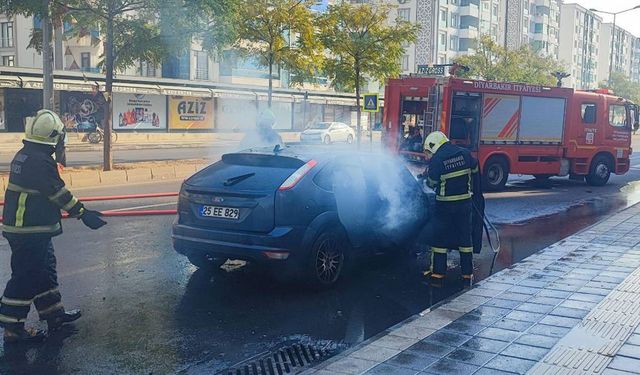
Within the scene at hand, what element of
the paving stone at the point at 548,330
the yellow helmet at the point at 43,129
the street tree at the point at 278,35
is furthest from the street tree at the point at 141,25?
the paving stone at the point at 548,330

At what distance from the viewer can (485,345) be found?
4.81 meters

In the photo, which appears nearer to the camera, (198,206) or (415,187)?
(198,206)

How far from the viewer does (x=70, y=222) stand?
9766mm

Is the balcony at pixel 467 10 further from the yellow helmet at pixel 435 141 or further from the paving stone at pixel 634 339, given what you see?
the paving stone at pixel 634 339

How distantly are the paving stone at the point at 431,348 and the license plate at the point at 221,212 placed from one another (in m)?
2.15

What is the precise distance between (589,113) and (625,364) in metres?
14.5

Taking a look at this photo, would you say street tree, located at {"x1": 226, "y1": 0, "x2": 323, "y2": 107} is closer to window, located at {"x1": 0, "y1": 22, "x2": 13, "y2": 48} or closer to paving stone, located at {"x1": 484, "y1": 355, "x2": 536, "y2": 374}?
paving stone, located at {"x1": 484, "y1": 355, "x2": 536, "y2": 374}

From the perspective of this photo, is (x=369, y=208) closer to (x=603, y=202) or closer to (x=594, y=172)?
(x=603, y=202)

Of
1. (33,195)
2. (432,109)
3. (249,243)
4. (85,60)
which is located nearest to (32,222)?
(33,195)

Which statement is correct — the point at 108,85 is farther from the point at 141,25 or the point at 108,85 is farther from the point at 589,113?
the point at 589,113

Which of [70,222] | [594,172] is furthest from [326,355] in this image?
[594,172]

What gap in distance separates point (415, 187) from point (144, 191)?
8.46 metres

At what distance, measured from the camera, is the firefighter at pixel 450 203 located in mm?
6840

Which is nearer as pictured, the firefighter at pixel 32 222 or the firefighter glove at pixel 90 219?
the firefighter at pixel 32 222
